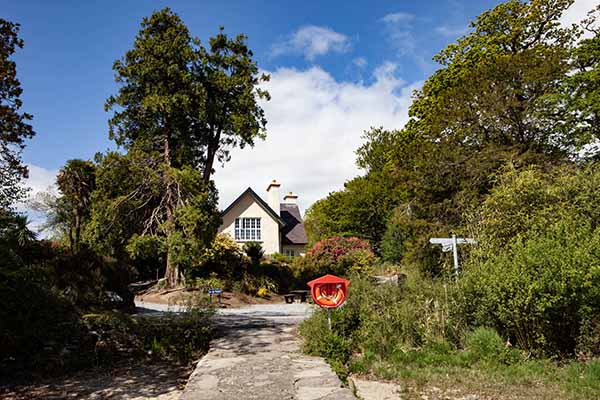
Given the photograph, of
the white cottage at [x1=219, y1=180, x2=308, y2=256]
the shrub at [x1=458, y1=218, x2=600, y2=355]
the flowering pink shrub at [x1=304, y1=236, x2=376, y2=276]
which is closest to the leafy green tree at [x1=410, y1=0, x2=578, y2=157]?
the flowering pink shrub at [x1=304, y1=236, x2=376, y2=276]

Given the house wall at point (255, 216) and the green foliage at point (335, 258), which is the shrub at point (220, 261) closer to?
the green foliage at point (335, 258)

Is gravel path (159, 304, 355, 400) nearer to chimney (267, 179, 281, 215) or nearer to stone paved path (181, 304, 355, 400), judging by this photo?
stone paved path (181, 304, 355, 400)

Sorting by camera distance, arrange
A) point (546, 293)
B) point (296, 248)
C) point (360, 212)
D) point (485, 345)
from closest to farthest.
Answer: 1. point (546, 293)
2. point (485, 345)
3. point (360, 212)
4. point (296, 248)

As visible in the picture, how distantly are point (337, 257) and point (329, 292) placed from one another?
51.4ft

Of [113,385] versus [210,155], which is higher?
[210,155]

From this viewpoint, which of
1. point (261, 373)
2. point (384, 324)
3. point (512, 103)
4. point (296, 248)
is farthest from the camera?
point (296, 248)

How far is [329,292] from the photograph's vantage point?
786 cm

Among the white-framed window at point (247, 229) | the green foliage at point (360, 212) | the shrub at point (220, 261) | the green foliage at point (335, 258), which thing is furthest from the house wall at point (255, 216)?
the shrub at point (220, 261)

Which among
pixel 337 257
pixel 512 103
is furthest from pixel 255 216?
pixel 512 103

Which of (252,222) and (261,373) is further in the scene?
(252,222)

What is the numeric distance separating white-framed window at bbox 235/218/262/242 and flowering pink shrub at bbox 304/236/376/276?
29.9 feet

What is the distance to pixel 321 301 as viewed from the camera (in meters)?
7.83

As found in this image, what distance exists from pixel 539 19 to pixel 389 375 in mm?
20473

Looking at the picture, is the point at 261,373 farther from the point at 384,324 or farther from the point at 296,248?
the point at 296,248
